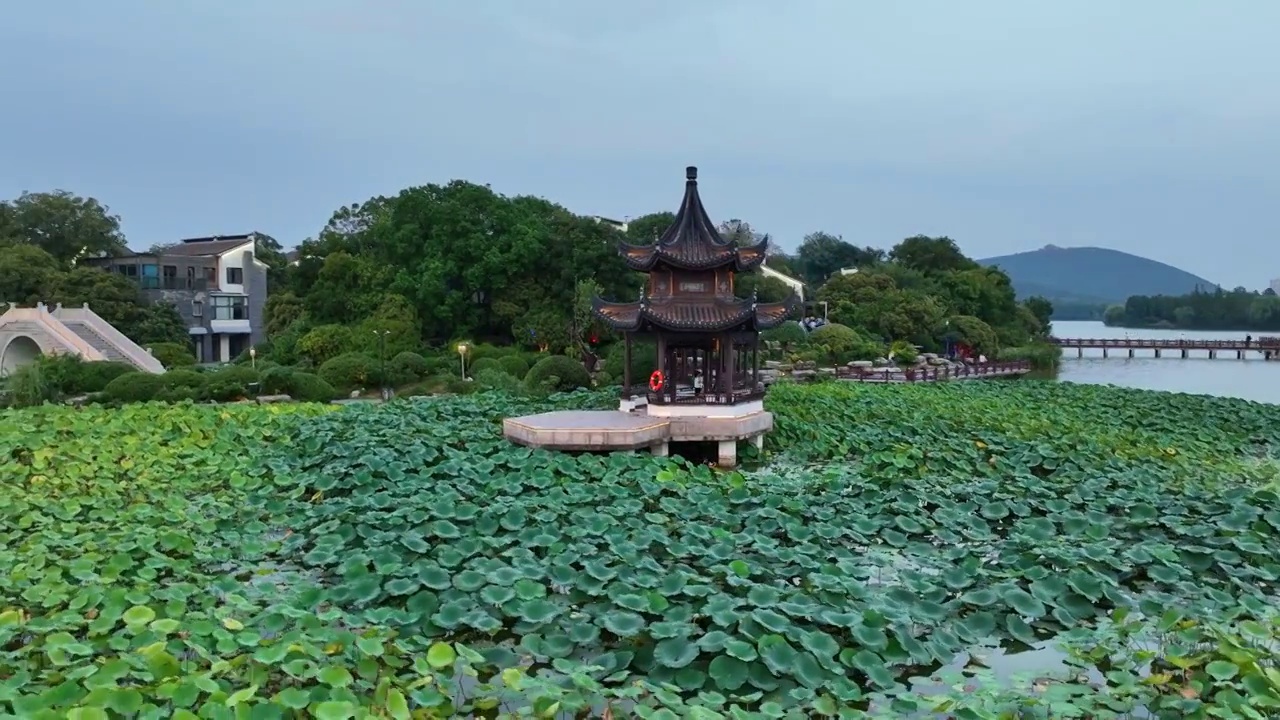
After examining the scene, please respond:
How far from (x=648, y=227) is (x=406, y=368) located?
12.6m

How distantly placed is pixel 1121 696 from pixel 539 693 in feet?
11.6

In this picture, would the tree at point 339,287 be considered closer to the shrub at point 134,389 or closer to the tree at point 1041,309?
the shrub at point 134,389

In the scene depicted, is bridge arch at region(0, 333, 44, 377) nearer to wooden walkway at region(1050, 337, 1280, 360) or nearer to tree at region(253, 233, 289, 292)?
tree at region(253, 233, 289, 292)

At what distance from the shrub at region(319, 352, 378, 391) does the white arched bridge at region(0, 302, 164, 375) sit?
247 inches

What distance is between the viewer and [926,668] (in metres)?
5.89

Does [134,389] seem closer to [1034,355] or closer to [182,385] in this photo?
[182,385]

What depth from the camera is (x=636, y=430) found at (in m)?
12.7

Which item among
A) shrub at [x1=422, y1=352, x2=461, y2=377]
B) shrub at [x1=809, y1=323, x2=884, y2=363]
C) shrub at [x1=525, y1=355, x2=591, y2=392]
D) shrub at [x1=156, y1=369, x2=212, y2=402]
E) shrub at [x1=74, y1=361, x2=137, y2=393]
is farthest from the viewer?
shrub at [x1=809, y1=323, x2=884, y2=363]

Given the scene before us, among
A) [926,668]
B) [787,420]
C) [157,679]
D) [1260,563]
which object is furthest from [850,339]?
[157,679]

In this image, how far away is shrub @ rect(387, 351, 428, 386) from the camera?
24.0 m

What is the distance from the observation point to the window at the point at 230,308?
1530 inches

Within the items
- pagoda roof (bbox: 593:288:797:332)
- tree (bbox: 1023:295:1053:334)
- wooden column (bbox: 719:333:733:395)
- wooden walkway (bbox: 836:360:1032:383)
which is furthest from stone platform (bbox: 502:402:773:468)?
tree (bbox: 1023:295:1053:334)

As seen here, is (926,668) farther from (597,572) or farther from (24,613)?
(24,613)

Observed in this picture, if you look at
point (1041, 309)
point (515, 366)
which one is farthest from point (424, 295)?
point (1041, 309)
